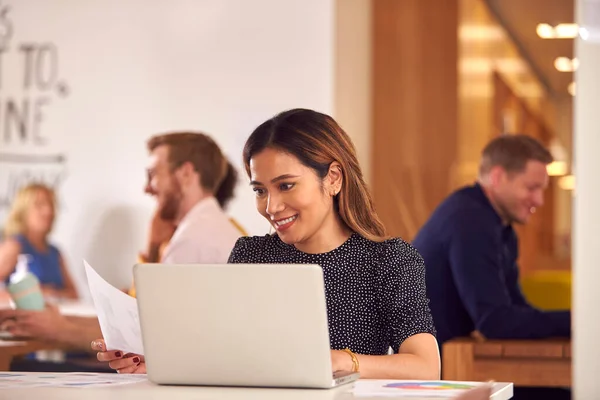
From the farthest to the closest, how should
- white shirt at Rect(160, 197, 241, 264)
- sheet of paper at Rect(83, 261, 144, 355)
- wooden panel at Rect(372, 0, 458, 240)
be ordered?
wooden panel at Rect(372, 0, 458, 240) → white shirt at Rect(160, 197, 241, 264) → sheet of paper at Rect(83, 261, 144, 355)

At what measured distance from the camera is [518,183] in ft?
14.0

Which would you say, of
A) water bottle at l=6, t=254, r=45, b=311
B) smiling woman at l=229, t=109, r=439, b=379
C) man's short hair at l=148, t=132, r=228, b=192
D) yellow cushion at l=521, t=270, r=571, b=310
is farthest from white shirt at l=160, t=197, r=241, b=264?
yellow cushion at l=521, t=270, r=571, b=310

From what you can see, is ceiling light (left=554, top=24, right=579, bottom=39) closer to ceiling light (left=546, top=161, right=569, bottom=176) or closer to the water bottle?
ceiling light (left=546, top=161, right=569, bottom=176)

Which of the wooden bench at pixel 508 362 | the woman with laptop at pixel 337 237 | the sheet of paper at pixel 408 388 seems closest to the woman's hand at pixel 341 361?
the sheet of paper at pixel 408 388

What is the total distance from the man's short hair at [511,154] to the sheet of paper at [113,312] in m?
2.21

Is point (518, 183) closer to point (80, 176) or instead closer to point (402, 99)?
point (402, 99)

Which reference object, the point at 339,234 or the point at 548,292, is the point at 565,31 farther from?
the point at 339,234

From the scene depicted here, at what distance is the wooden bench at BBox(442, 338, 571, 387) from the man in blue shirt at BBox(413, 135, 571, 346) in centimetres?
17

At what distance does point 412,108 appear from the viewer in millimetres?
5945

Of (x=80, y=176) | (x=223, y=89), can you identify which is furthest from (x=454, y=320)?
(x=80, y=176)

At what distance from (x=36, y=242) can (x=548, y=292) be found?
3945 millimetres

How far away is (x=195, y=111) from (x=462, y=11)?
6.56ft

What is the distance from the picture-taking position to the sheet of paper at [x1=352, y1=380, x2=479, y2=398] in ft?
6.45

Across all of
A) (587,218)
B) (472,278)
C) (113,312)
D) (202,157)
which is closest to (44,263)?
(202,157)
